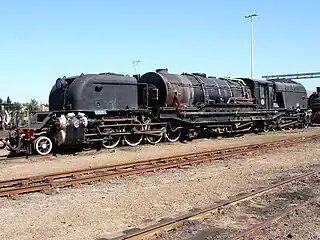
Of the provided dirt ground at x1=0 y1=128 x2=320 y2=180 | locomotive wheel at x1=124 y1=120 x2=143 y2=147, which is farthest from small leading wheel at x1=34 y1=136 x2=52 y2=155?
locomotive wheel at x1=124 y1=120 x2=143 y2=147

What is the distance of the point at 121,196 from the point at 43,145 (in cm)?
765

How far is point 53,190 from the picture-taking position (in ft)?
31.6

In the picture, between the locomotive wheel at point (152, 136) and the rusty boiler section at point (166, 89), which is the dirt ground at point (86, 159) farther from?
the rusty boiler section at point (166, 89)

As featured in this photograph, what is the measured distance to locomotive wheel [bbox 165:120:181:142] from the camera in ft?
68.9

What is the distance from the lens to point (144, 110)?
19.5 meters

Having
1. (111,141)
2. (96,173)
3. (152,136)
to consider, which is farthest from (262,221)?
(152,136)

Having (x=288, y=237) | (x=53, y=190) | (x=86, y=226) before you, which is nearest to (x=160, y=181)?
(x=53, y=190)

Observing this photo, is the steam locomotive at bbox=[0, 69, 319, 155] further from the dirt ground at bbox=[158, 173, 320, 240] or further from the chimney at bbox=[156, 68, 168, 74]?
the dirt ground at bbox=[158, 173, 320, 240]

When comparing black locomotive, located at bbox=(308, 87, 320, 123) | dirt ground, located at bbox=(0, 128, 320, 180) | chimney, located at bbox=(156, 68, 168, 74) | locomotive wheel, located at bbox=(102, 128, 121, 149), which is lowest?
dirt ground, located at bbox=(0, 128, 320, 180)

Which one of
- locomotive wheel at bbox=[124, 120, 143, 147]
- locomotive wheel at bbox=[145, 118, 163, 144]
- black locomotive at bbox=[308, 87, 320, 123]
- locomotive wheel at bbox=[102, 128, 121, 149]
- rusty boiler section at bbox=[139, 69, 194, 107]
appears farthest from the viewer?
black locomotive at bbox=[308, 87, 320, 123]

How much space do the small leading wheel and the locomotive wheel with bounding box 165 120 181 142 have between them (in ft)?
21.2

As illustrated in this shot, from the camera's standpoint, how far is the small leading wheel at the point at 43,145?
15.7 m

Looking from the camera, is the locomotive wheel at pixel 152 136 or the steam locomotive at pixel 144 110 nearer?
the steam locomotive at pixel 144 110

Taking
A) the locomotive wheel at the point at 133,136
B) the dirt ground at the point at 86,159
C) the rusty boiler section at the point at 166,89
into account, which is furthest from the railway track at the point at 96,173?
the rusty boiler section at the point at 166,89
